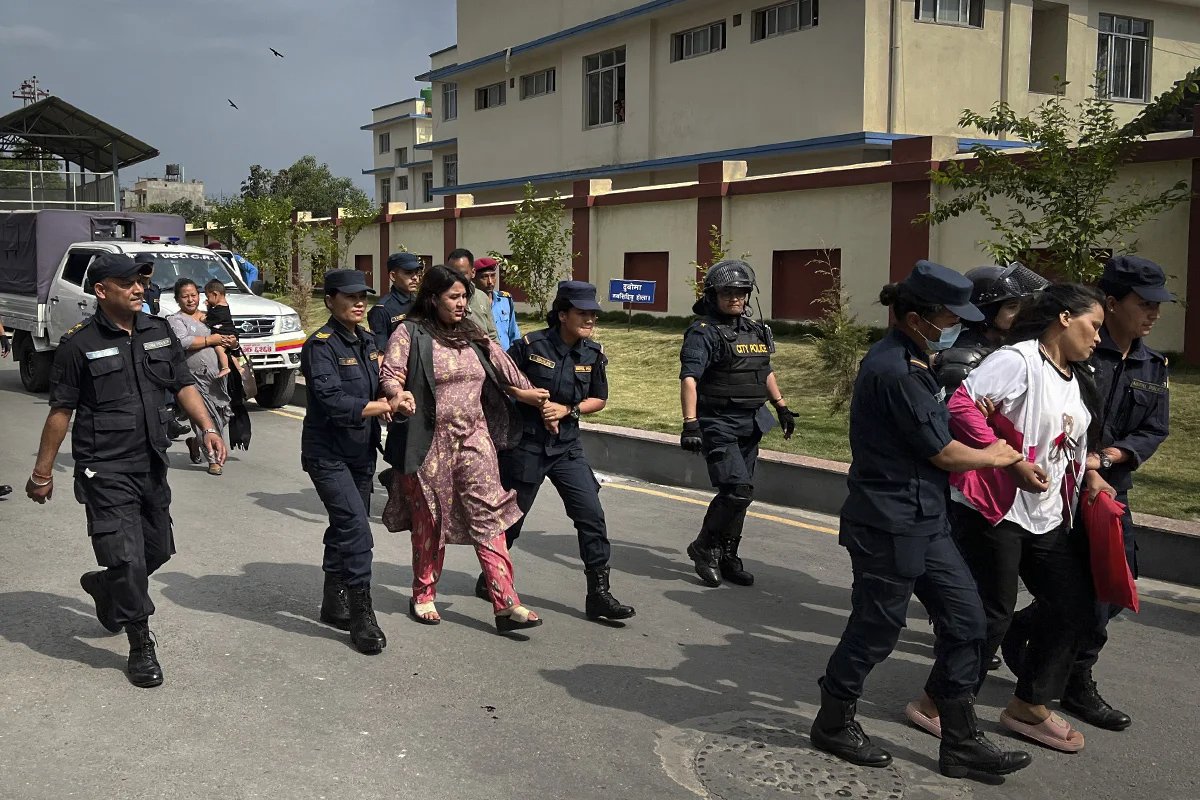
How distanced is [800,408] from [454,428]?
28.9 feet

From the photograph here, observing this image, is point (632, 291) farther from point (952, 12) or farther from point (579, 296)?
point (579, 296)

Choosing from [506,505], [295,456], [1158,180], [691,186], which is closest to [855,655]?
[506,505]

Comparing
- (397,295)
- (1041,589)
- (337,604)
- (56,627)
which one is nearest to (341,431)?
(337,604)

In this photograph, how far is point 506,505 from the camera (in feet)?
19.5

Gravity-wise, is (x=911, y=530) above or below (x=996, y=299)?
below

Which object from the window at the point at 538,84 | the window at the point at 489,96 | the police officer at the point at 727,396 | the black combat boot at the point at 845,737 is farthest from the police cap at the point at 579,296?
the window at the point at 489,96

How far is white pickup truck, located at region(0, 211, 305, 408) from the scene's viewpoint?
50.6 ft

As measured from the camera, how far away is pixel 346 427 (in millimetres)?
5699

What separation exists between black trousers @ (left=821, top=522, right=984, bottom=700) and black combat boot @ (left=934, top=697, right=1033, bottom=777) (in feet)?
0.17

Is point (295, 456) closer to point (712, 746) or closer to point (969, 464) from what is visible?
point (712, 746)

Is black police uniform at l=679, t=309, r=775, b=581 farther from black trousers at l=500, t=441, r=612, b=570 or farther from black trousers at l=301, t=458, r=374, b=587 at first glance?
black trousers at l=301, t=458, r=374, b=587

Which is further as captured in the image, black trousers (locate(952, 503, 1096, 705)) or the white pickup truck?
the white pickup truck

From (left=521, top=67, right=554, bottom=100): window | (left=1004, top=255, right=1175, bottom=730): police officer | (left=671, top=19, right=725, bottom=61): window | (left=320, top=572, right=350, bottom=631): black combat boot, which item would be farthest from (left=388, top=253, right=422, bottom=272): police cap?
(left=521, top=67, right=554, bottom=100): window

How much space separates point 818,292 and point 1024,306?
16.5m
